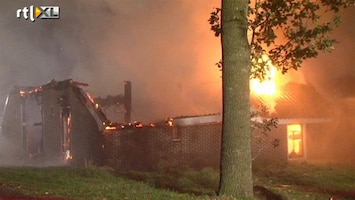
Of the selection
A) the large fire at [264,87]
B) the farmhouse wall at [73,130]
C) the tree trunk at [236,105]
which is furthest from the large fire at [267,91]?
the tree trunk at [236,105]

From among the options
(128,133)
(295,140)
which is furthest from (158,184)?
(295,140)

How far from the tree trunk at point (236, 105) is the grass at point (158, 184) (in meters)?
0.52

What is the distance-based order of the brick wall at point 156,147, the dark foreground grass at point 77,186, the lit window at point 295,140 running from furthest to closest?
the lit window at point 295,140 < the brick wall at point 156,147 < the dark foreground grass at point 77,186

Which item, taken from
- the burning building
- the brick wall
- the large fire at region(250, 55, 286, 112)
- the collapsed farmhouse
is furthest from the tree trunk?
the large fire at region(250, 55, 286, 112)

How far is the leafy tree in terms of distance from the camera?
787 centimetres

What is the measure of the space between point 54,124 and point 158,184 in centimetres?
1173

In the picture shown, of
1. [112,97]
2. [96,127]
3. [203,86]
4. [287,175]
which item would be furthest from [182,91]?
[287,175]

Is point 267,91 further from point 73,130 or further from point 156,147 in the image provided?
point 73,130

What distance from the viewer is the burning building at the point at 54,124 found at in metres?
19.1

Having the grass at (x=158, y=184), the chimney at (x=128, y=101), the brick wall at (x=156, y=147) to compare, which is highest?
the chimney at (x=128, y=101)

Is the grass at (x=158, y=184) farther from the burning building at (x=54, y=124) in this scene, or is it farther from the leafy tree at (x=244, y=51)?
the burning building at (x=54, y=124)

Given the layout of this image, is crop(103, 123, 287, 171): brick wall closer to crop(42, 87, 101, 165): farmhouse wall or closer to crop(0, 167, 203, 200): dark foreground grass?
crop(42, 87, 101, 165): farmhouse wall

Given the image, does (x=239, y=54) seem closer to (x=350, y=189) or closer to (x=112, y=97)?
(x=350, y=189)

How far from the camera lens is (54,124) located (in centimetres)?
2120
